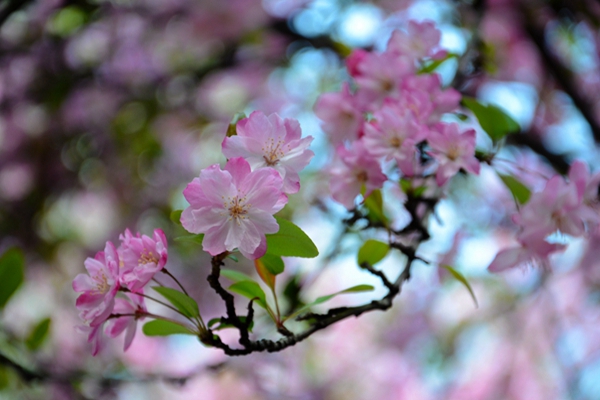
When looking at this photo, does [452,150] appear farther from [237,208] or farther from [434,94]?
[237,208]

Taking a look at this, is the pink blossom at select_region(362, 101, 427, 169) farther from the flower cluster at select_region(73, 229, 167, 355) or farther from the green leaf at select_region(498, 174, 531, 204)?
the flower cluster at select_region(73, 229, 167, 355)

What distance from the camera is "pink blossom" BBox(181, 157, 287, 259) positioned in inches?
17.0

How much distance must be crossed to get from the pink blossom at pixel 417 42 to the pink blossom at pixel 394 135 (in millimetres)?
190

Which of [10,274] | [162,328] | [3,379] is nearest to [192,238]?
[162,328]

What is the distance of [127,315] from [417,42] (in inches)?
20.3

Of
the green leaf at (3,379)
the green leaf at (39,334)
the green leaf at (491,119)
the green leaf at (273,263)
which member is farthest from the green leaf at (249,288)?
the green leaf at (3,379)

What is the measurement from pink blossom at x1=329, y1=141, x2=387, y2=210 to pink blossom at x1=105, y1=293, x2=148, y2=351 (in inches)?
9.2

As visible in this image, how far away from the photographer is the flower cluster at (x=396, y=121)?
1.89ft

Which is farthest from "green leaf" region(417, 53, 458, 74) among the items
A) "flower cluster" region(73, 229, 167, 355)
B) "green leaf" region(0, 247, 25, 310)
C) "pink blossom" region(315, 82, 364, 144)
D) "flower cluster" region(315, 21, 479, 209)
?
"green leaf" region(0, 247, 25, 310)

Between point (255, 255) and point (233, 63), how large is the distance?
1617mm

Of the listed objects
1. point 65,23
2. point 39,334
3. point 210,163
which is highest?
point 39,334

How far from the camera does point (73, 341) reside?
2150 mm

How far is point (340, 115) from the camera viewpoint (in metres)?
0.70

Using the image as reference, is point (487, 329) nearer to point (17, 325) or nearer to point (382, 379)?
point (382, 379)
